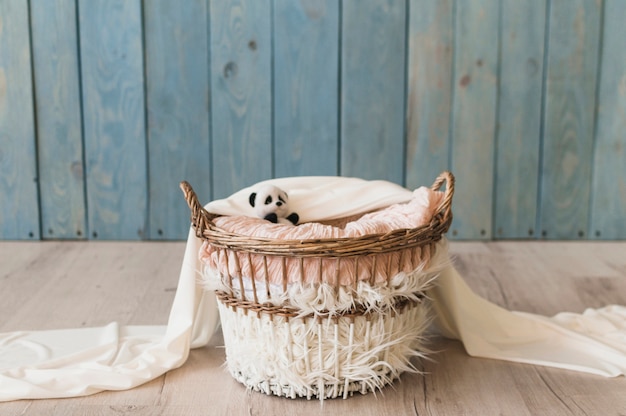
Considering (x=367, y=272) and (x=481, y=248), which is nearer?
(x=367, y=272)

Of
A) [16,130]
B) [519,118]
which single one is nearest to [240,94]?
[16,130]

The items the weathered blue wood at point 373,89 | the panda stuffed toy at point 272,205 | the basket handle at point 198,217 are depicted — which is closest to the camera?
the basket handle at point 198,217

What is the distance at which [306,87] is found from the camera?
2.71 m

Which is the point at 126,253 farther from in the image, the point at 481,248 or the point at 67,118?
the point at 481,248

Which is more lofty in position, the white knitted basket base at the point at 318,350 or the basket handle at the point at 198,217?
the basket handle at the point at 198,217

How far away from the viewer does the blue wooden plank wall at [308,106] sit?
8.79 feet

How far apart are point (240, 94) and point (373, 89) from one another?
445 mm

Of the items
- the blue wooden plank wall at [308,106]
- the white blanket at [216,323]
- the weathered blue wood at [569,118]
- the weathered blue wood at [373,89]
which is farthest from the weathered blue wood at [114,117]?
the weathered blue wood at [569,118]

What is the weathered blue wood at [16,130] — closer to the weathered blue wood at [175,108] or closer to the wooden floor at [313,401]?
the wooden floor at [313,401]

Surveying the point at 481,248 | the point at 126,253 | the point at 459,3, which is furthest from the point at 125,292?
the point at 459,3

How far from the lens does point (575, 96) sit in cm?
272


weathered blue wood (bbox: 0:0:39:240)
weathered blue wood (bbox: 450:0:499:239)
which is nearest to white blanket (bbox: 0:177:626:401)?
weathered blue wood (bbox: 450:0:499:239)

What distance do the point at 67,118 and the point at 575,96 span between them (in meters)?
1.72

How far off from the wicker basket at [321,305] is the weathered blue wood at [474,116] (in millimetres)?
1134
